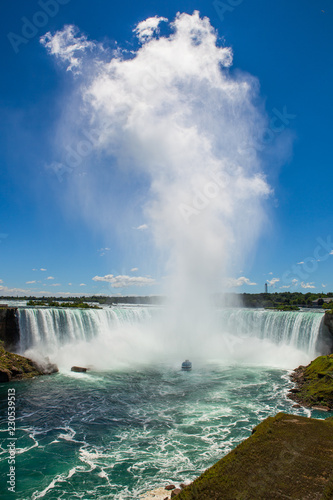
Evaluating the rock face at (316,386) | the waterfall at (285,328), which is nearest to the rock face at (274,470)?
the rock face at (316,386)

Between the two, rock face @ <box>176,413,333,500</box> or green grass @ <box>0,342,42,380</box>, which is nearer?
rock face @ <box>176,413,333,500</box>

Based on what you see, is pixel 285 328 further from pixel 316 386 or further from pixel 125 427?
pixel 125 427

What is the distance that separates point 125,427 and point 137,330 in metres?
25.1

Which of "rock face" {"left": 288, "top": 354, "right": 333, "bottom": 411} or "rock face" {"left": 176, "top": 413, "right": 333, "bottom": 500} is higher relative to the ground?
"rock face" {"left": 176, "top": 413, "right": 333, "bottom": 500}

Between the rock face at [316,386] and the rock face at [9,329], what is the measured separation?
2296cm

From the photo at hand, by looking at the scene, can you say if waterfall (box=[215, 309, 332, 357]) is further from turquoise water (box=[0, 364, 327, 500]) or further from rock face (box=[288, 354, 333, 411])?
turquoise water (box=[0, 364, 327, 500])

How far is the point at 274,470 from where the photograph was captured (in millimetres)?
5848

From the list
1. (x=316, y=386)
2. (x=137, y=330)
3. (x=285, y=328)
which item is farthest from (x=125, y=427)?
(x=137, y=330)

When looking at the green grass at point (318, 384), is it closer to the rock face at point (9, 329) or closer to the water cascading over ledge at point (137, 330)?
the water cascading over ledge at point (137, 330)

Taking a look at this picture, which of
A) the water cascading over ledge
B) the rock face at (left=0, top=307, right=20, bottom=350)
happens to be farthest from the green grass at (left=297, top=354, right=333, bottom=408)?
the rock face at (left=0, top=307, right=20, bottom=350)

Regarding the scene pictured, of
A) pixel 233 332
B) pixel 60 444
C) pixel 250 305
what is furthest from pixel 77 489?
pixel 250 305

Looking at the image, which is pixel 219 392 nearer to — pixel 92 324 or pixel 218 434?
pixel 218 434

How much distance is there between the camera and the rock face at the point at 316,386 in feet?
54.8

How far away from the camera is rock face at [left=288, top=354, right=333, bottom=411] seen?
1669 centimetres
